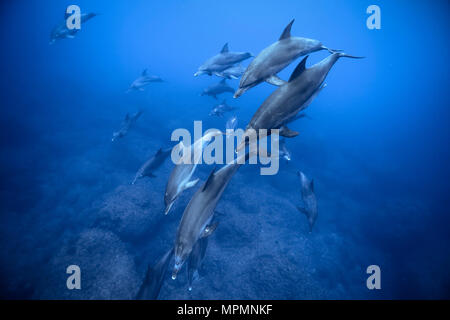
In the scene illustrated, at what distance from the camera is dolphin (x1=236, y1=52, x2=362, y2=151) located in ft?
7.33

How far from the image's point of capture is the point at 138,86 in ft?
38.2

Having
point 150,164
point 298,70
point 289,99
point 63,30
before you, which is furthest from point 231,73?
point 63,30

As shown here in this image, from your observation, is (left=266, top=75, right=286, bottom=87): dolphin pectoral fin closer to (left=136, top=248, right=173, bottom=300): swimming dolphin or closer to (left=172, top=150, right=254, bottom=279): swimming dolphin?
(left=172, top=150, right=254, bottom=279): swimming dolphin

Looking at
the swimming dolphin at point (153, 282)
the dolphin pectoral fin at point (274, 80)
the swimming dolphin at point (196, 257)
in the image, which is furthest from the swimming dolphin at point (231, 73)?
the swimming dolphin at point (153, 282)

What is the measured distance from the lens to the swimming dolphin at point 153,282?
14.6ft

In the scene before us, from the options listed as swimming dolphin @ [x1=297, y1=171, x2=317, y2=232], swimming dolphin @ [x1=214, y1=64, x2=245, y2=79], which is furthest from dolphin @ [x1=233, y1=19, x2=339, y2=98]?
swimming dolphin @ [x1=297, y1=171, x2=317, y2=232]

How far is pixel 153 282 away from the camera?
14.9 ft

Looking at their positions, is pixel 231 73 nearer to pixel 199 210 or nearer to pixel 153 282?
pixel 199 210

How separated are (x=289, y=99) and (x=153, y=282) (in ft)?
15.4

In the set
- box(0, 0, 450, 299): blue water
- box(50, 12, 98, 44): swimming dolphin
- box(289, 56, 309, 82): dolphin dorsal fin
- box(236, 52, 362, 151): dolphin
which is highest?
box(50, 12, 98, 44): swimming dolphin

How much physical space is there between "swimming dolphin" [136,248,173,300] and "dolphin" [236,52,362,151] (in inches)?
151

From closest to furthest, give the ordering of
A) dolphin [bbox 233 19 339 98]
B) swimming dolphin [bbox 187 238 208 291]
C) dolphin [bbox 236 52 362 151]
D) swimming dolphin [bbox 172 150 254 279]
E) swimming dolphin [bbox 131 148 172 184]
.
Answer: dolphin [bbox 236 52 362 151] → dolphin [bbox 233 19 339 98] → swimming dolphin [bbox 172 150 254 279] → swimming dolphin [bbox 187 238 208 291] → swimming dolphin [bbox 131 148 172 184]

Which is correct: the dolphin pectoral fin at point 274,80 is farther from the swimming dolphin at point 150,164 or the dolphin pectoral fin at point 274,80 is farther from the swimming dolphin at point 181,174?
the swimming dolphin at point 150,164
